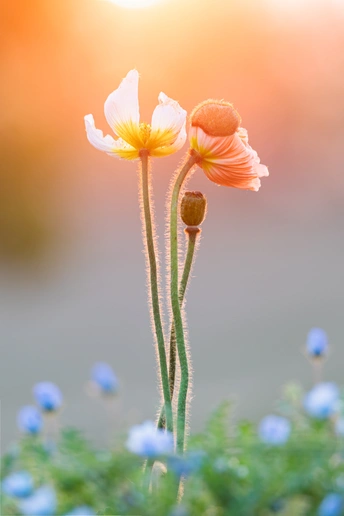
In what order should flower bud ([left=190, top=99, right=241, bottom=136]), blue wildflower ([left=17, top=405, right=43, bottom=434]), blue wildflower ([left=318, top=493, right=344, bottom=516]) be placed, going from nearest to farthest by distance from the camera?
blue wildflower ([left=318, top=493, right=344, bottom=516]) → blue wildflower ([left=17, top=405, right=43, bottom=434]) → flower bud ([left=190, top=99, right=241, bottom=136])

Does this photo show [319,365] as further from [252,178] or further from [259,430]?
[252,178]

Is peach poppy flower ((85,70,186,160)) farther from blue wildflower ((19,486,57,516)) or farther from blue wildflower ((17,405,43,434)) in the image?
blue wildflower ((19,486,57,516))

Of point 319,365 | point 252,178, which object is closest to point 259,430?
point 319,365

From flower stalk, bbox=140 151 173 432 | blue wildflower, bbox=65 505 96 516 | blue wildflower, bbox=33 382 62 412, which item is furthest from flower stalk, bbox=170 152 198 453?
blue wildflower, bbox=65 505 96 516

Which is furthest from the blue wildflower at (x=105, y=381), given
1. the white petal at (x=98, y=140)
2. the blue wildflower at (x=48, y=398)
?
the white petal at (x=98, y=140)

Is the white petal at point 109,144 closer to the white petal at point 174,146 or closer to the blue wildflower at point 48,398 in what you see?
the white petal at point 174,146

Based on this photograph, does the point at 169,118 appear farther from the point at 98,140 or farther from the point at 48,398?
the point at 48,398

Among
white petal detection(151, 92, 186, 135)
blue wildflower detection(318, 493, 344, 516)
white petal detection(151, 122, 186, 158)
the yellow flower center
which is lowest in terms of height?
blue wildflower detection(318, 493, 344, 516)
